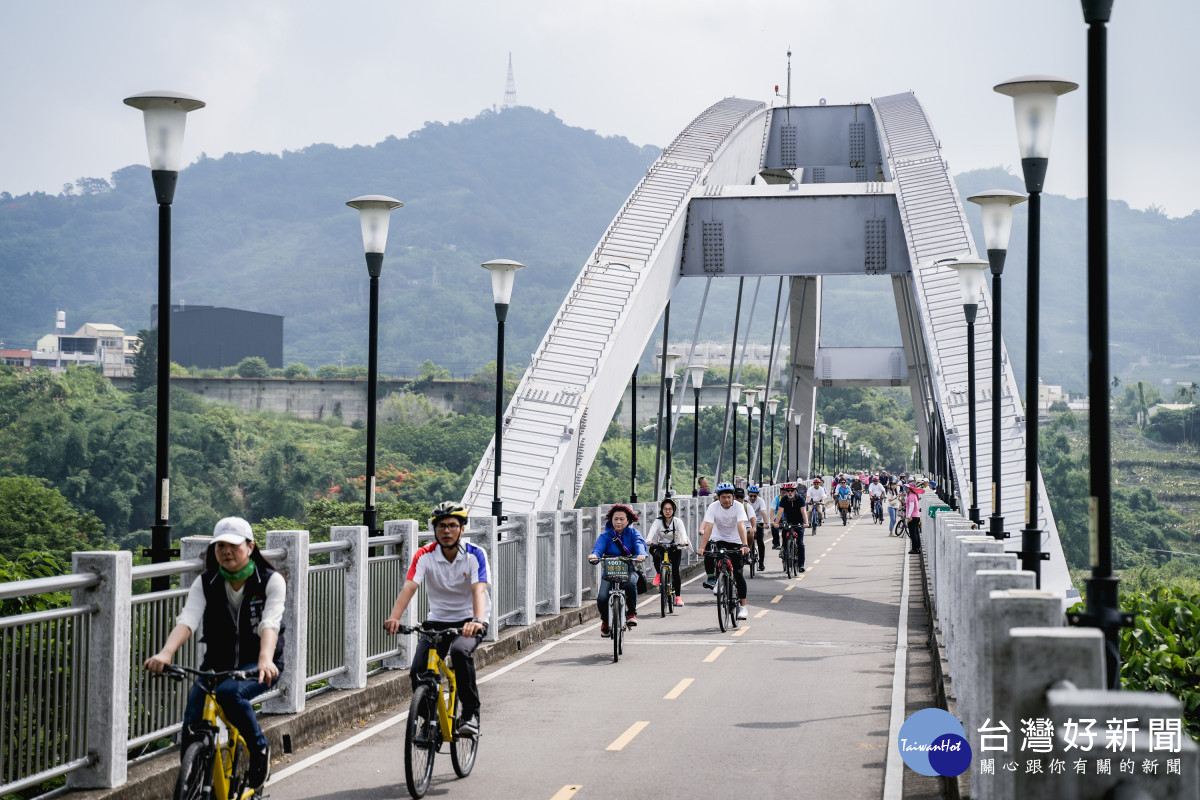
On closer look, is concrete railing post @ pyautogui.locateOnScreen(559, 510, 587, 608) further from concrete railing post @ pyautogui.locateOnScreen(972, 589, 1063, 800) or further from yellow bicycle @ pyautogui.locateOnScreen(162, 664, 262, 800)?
concrete railing post @ pyautogui.locateOnScreen(972, 589, 1063, 800)

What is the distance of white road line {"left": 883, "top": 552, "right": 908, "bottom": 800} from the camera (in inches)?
328

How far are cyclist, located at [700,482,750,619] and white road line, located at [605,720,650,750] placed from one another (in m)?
7.12

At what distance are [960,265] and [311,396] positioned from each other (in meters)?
150

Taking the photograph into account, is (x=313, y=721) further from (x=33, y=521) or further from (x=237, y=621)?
(x=33, y=521)

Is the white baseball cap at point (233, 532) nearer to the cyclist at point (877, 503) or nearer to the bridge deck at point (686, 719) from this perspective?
the bridge deck at point (686, 719)

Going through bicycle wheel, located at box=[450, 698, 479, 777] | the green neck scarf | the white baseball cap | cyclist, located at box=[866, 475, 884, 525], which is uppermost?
the white baseball cap

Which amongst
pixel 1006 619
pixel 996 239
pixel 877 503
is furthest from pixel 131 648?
pixel 877 503

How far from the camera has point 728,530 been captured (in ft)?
58.6

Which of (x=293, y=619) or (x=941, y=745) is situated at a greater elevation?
(x=293, y=619)

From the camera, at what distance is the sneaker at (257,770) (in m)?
6.53

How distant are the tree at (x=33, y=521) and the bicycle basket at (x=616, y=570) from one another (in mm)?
71254

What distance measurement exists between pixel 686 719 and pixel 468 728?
2.88m

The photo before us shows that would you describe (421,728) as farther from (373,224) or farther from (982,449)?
(982,449)

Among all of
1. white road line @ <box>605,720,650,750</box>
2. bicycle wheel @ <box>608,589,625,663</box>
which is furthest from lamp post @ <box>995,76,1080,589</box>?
bicycle wheel @ <box>608,589,625,663</box>
